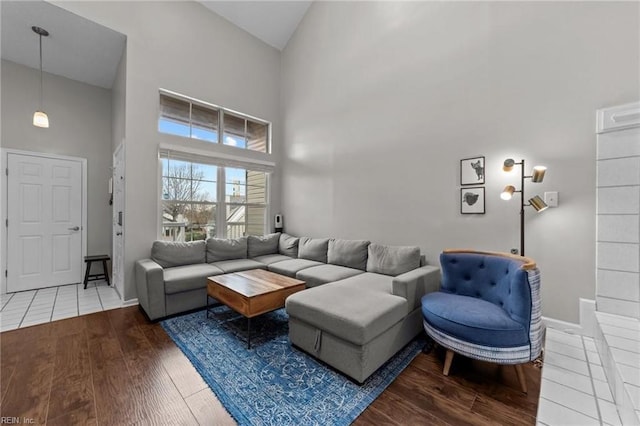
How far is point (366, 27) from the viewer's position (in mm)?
3869

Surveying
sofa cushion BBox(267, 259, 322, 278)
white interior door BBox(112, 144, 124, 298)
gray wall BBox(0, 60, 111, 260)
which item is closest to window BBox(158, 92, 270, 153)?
white interior door BBox(112, 144, 124, 298)

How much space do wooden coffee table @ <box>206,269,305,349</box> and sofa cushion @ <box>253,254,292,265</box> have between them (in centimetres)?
102

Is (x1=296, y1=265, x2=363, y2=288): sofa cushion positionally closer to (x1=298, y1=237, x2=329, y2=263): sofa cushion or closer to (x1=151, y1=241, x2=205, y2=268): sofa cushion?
(x1=298, y1=237, x2=329, y2=263): sofa cushion

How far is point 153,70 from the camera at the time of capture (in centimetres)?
362

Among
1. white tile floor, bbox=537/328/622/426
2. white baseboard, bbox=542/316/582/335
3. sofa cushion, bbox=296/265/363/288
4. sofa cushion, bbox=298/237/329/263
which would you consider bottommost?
white tile floor, bbox=537/328/622/426

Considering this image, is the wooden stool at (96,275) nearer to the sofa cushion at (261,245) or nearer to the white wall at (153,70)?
the white wall at (153,70)

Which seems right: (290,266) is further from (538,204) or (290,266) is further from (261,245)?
(538,204)

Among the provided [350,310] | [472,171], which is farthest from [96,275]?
[472,171]

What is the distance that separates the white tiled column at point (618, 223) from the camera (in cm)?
209

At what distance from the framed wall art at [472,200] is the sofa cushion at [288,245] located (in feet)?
8.60

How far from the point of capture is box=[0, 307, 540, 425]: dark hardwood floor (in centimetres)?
154

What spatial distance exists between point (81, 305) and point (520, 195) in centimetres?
534

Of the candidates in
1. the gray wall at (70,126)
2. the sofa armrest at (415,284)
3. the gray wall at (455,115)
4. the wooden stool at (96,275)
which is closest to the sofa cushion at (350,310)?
the sofa armrest at (415,284)

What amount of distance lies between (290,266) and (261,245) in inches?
39.3
